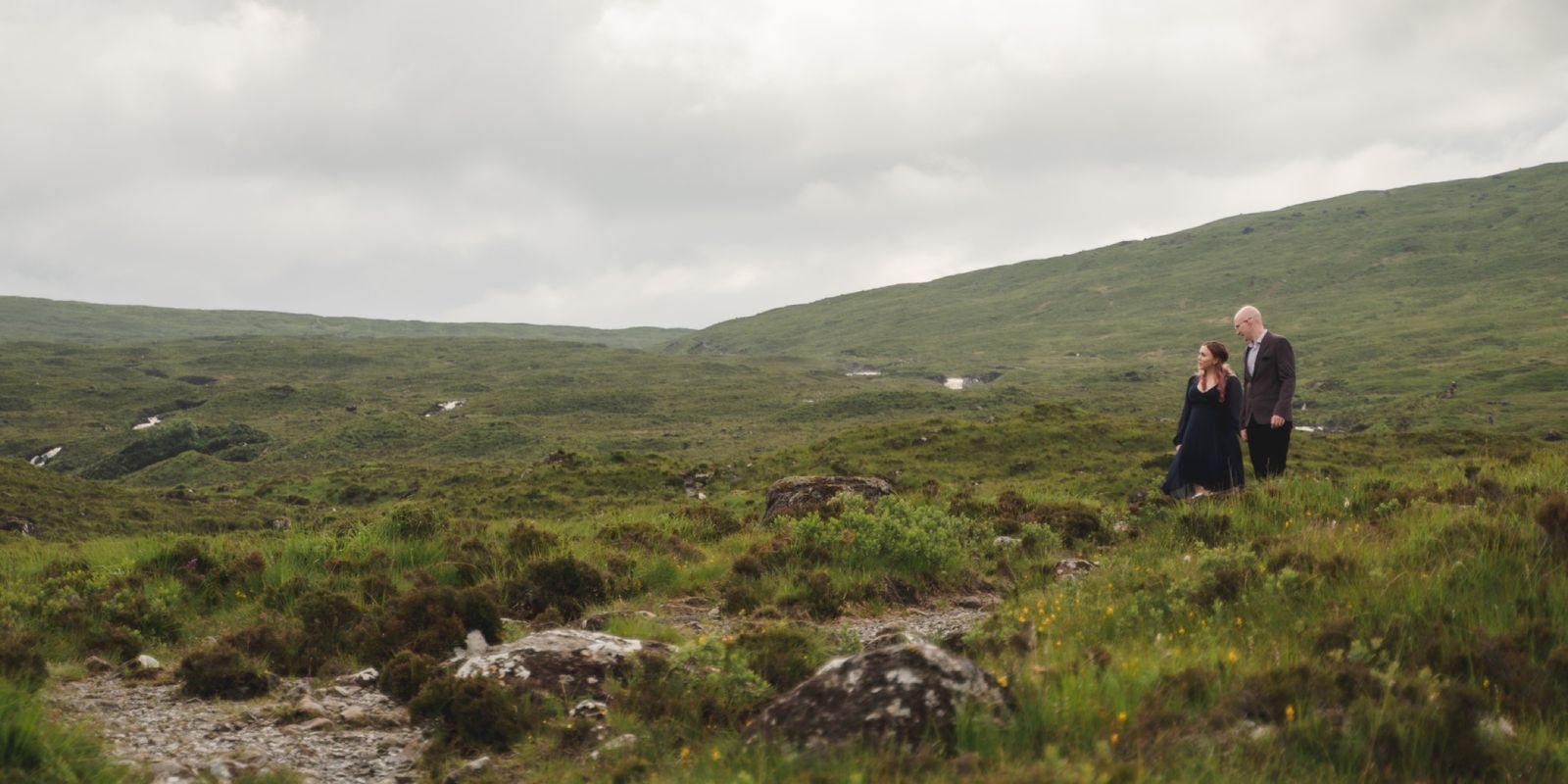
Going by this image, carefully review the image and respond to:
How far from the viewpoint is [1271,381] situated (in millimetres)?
13977

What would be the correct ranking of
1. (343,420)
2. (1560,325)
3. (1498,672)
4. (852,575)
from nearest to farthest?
(1498,672)
(852,575)
(343,420)
(1560,325)

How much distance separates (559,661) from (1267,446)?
11.3 meters

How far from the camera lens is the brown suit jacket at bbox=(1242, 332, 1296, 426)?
1384 centimetres

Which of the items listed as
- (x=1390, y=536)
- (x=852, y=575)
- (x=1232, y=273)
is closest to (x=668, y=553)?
(x=852, y=575)

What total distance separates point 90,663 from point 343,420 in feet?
252

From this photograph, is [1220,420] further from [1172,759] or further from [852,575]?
[1172,759]

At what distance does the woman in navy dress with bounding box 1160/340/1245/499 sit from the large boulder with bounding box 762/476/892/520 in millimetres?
5683

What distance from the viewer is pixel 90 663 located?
843 centimetres

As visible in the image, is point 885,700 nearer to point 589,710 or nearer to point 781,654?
point 781,654

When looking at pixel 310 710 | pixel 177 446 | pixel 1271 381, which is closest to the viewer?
pixel 310 710

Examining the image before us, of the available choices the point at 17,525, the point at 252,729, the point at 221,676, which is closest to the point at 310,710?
the point at 252,729

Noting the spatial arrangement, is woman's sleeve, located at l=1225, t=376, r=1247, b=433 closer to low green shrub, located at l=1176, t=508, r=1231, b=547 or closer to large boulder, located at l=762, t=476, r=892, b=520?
low green shrub, located at l=1176, t=508, r=1231, b=547

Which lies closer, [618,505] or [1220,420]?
[1220,420]

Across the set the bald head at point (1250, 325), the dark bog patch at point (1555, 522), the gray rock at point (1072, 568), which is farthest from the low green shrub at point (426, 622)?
the bald head at point (1250, 325)
